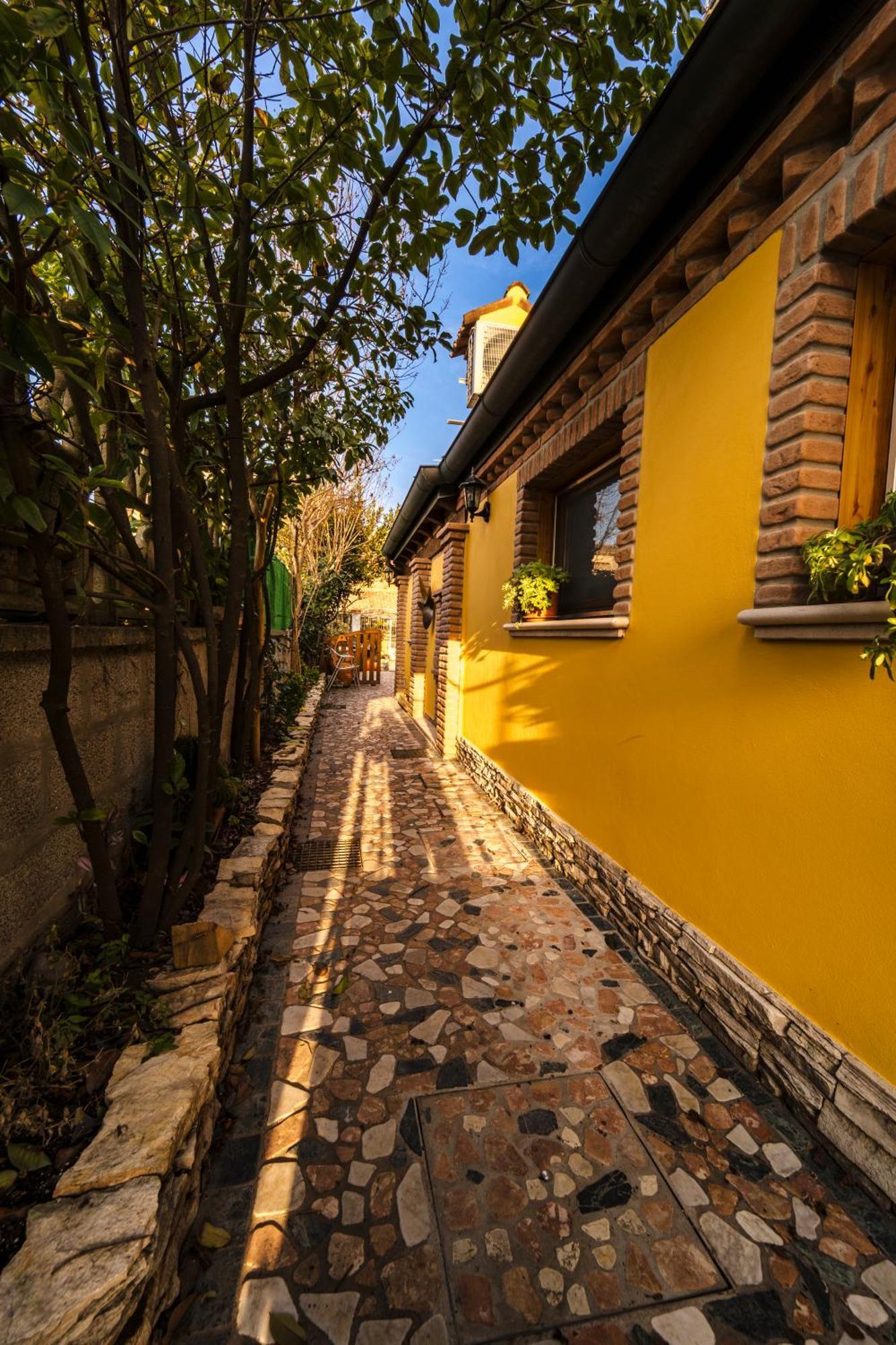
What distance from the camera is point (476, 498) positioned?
5.34 meters

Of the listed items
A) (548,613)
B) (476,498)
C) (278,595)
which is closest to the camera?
(548,613)

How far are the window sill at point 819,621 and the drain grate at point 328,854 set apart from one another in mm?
2827

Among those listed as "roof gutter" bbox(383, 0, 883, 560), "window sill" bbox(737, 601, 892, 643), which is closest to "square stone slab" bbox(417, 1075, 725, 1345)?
"window sill" bbox(737, 601, 892, 643)

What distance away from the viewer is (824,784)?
64.3 inches

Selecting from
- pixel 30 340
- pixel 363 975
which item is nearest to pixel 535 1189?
pixel 363 975

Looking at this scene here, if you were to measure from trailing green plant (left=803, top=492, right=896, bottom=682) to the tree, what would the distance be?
1.66m

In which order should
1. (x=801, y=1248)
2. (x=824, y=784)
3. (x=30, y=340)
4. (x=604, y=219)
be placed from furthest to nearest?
(x=604, y=219)
(x=824, y=784)
(x=801, y=1248)
(x=30, y=340)

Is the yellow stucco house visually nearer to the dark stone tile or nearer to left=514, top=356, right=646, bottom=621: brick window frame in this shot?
left=514, top=356, right=646, bottom=621: brick window frame

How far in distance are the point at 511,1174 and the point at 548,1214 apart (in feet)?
0.46

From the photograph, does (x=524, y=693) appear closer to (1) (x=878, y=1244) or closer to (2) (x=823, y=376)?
(2) (x=823, y=376)

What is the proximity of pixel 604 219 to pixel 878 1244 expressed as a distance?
11.9ft

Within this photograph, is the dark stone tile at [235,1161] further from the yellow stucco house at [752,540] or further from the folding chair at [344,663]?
the folding chair at [344,663]

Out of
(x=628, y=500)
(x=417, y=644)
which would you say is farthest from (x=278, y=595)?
(x=628, y=500)

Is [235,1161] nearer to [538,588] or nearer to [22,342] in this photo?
[22,342]
